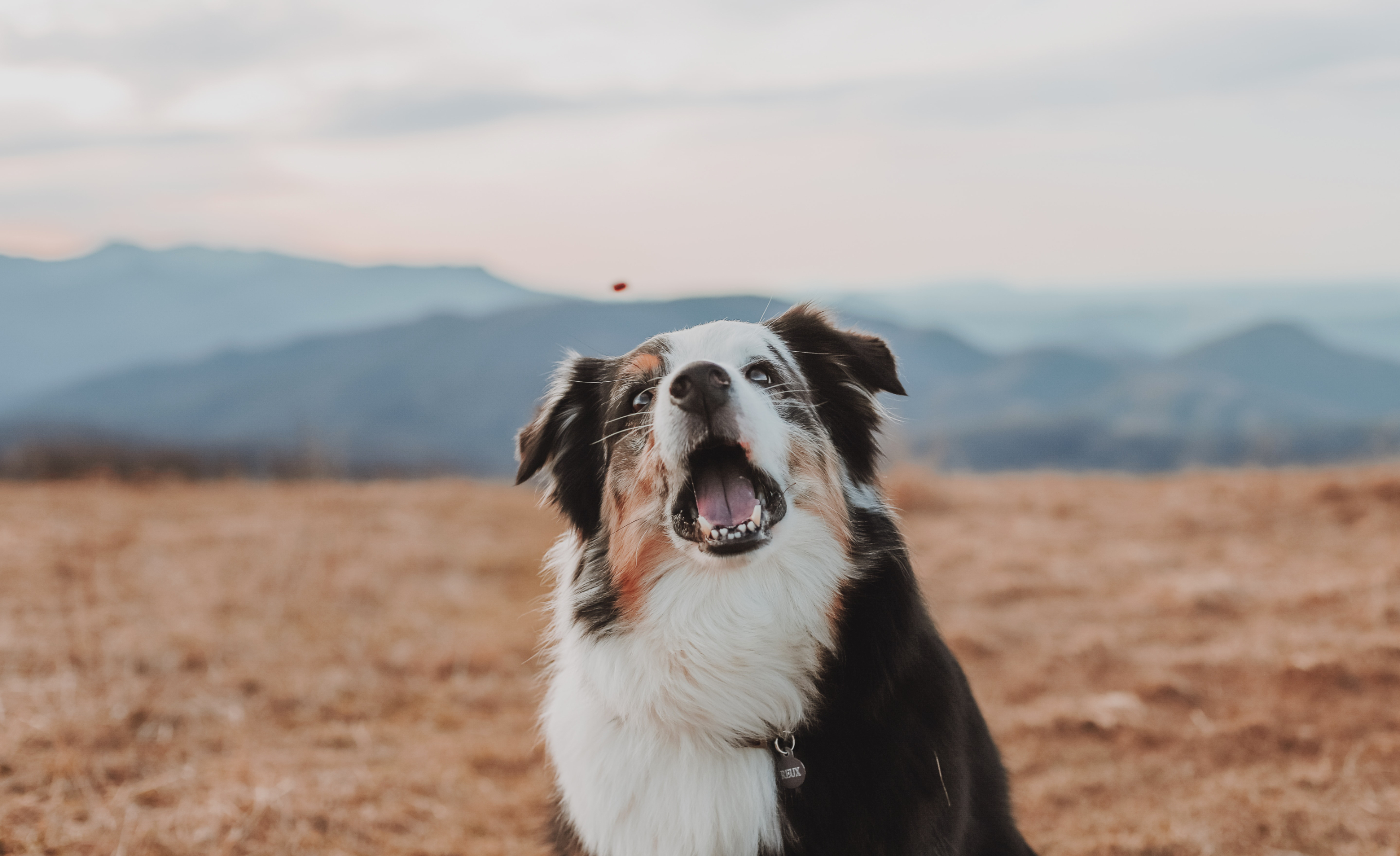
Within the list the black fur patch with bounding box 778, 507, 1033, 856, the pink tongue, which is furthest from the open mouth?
the black fur patch with bounding box 778, 507, 1033, 856

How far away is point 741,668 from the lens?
9.56ft

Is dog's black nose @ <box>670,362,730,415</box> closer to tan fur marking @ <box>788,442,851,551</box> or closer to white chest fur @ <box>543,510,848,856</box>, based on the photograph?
tan fur marking @ <box>788,442,851,551</box>

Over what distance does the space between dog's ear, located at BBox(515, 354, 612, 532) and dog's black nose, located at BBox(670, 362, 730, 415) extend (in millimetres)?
705

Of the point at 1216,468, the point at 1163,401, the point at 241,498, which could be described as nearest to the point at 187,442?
the point at 241,498

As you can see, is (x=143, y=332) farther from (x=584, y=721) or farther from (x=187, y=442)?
(x=584, y=721)

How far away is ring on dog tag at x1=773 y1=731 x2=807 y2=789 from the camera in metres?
2.74

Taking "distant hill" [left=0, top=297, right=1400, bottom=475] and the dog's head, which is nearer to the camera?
the dog's head

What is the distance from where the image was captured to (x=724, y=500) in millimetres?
2959

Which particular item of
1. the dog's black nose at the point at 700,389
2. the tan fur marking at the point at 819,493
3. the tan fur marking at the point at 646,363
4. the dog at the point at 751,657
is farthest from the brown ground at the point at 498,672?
the dog's black nose at the point at 700,389

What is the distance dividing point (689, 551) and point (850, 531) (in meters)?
0.56

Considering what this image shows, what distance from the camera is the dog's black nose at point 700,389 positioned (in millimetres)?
2814

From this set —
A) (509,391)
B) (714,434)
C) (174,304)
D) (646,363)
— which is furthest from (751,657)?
(174,304)

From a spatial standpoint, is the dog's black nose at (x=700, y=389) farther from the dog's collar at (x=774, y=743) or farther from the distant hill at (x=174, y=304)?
the distant hill at (x=174, y=304)

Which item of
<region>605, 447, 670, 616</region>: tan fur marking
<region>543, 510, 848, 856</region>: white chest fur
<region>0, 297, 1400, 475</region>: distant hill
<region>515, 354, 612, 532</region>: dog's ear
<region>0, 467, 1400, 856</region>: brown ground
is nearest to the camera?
<region>543, 510, 848, 856</region>: white chest fur
